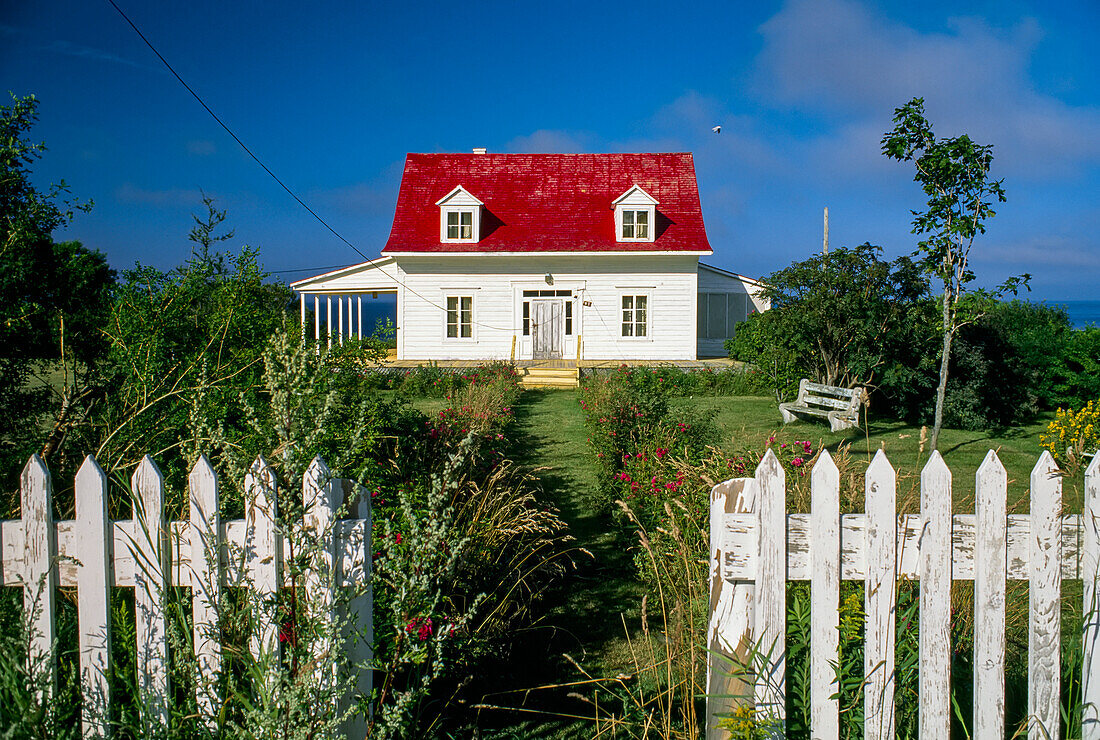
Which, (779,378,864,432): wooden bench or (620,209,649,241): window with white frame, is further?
(620,209,649,241): window with white frame

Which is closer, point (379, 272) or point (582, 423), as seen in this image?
point (582, 423)

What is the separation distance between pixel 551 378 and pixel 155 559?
1768cm

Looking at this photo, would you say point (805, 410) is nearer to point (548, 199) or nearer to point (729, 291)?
point (729, 291)

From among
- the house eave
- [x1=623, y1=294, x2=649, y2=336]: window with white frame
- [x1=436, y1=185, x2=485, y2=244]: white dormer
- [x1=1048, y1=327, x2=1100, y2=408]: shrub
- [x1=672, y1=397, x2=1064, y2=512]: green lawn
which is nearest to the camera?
[x1=672, y1=397, x2=1064, y2=512]: green lawn

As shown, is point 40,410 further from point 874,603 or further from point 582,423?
point 582,423

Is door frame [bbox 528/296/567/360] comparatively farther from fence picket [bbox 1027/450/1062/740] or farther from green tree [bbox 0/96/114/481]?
fence picket [bbox 1027/450/1062/740]

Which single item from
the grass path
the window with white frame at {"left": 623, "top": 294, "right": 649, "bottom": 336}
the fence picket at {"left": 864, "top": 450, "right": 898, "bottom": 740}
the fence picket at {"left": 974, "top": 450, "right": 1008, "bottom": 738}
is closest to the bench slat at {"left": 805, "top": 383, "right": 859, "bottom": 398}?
the grass path

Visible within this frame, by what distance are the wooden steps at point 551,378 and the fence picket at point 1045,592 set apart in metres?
16.7

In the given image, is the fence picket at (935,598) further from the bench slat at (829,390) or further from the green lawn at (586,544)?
the bench slat at (829,390)

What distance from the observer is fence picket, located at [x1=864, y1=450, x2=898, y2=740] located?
2098 millimetres

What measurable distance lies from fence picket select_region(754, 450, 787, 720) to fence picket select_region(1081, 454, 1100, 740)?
3.09 feet

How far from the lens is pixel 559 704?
3443 mm

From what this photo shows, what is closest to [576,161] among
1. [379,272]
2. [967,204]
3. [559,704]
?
[379,272]

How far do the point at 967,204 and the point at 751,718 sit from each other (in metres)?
8.28
